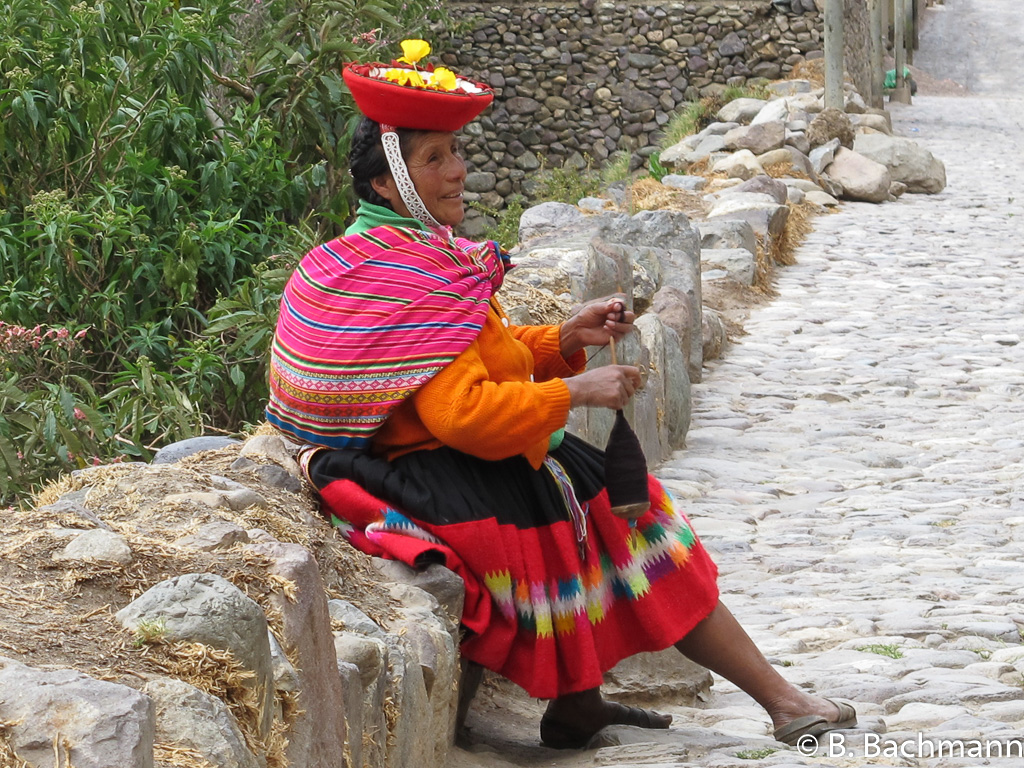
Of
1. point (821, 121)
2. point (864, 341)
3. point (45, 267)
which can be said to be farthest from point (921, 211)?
point (45, 267)

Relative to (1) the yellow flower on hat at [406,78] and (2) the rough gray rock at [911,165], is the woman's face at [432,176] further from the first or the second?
(2) the rough gray rock at [911,165]

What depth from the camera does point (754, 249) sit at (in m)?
9.23

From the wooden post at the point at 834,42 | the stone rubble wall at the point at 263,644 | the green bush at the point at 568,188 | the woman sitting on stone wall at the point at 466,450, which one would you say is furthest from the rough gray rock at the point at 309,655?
the wooden post at the point at 834,42

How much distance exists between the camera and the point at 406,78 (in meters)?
2.86

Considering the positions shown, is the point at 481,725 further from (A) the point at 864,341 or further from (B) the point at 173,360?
(A) the point at 864,341

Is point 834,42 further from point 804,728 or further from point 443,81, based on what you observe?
point 804,728

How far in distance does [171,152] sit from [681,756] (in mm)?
4418

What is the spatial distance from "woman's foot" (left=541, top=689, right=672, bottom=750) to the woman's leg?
0.24 m

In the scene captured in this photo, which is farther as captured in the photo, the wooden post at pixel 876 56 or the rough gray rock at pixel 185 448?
the wooden post at pixel 876 56

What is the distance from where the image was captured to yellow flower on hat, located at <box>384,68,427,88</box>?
2.85 meters

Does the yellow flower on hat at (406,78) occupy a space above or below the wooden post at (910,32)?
above

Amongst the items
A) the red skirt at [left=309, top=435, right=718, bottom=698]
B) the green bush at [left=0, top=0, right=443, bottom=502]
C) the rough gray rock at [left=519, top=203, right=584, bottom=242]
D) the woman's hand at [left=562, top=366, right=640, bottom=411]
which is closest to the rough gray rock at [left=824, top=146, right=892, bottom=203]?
the rough gray rock at [left=519, top=203, right=584, bottom=242]

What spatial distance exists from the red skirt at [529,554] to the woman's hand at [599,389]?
21cm

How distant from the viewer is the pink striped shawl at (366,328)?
2701mm
